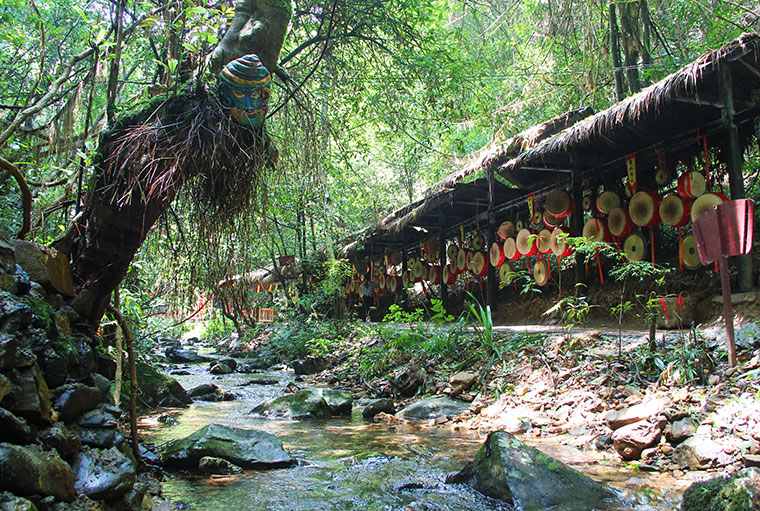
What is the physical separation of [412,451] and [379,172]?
1608 cm

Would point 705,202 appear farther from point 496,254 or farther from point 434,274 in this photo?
point 434,274

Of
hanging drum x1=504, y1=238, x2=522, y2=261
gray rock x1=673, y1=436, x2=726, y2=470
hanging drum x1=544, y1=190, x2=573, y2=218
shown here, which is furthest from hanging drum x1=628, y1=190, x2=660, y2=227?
gray rock x1=673, y1=436, x2=726, y2=470

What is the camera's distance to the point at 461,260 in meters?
11.5

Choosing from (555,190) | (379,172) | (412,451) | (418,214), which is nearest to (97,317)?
(412,451)

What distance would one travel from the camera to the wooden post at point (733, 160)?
17.7ft

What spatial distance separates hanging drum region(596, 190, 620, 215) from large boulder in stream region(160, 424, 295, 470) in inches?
232

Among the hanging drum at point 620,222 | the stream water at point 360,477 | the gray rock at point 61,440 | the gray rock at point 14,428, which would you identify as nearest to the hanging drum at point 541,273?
the hanging drum at point 620,222

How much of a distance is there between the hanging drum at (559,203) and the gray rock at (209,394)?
19.2 ft

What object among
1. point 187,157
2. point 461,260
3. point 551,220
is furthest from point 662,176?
point 187,157

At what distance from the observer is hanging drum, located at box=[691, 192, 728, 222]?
5.84m

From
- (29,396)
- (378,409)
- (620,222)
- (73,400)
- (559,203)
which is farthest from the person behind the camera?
(559,203)

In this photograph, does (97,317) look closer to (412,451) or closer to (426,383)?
(412,451)

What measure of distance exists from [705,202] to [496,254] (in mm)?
4313

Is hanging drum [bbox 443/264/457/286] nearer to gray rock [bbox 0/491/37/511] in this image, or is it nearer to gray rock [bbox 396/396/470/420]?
gray rock [bbox 396/396/470/420]
